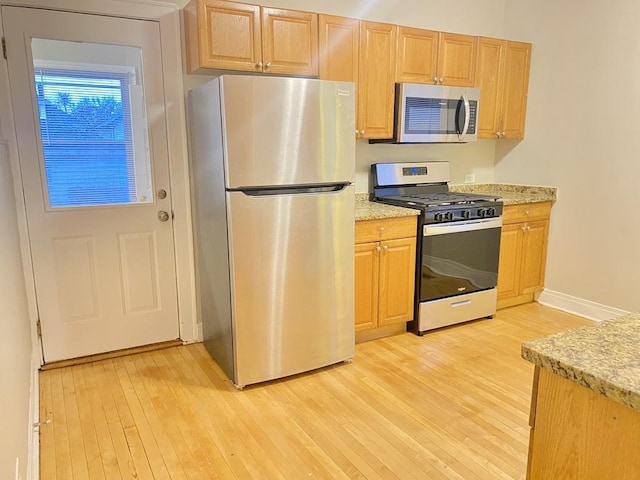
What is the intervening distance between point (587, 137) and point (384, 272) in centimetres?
194

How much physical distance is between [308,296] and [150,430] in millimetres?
1048

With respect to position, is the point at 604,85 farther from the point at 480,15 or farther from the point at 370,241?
the point at 370,241

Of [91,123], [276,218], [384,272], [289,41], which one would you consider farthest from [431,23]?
[91,123]

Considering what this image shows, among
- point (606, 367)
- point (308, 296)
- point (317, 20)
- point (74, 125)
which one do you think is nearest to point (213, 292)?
point (308, 296)

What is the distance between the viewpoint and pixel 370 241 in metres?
3.02

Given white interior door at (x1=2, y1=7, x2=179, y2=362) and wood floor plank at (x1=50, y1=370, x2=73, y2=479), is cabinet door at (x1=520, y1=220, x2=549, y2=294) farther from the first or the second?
wood floor plank at (x1=50, y1=370, x2=73, y2=479)

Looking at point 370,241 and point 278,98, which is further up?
point 278,98

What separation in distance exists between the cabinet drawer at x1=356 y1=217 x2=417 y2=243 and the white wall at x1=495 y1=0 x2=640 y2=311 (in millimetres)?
1494

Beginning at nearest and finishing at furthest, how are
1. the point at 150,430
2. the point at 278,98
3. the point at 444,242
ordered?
the point at 150,430
the point at 278,98
the point at 444,242

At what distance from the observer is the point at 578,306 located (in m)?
3.72

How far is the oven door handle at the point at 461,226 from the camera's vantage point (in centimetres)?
317

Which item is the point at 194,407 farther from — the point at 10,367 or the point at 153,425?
the point at 10,367

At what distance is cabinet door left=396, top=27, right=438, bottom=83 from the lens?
10.7 feet

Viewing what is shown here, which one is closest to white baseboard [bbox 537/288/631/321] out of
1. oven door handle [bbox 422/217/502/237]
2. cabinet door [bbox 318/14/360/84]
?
oven door handle [bbox 422/217/502/237]
